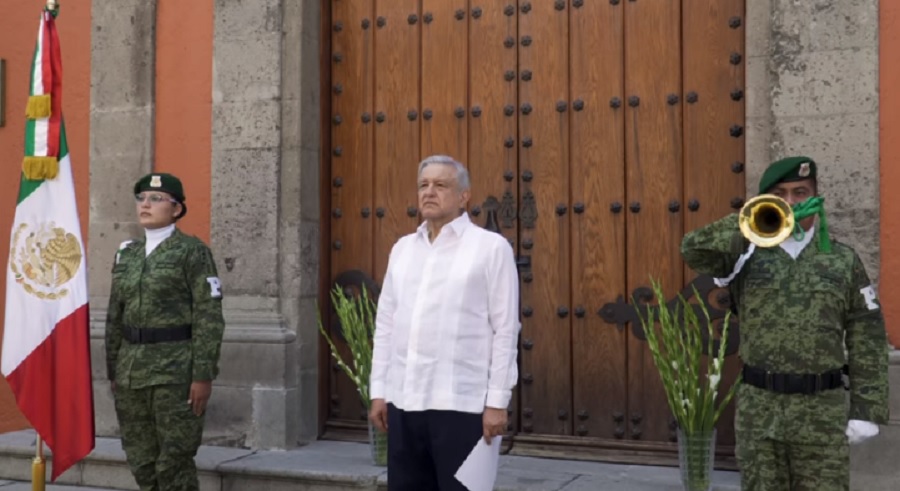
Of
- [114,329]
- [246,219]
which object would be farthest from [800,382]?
[246,219]

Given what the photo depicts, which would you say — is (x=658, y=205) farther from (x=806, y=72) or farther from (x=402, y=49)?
(x=402, y=49)

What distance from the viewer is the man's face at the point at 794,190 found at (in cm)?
354

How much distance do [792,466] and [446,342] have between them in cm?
127

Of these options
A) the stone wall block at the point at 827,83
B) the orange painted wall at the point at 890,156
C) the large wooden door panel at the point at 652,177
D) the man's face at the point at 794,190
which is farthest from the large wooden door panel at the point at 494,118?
the man's face at the point at 794,190

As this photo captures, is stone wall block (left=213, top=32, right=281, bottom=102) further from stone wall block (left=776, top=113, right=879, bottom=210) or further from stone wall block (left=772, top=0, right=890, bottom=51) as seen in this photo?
stone wall block (left=776, top=113, right=879, bottom=210)

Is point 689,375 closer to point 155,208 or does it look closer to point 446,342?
point 446,342

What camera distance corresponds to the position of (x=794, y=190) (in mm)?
3543

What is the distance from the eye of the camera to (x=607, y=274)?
5.45 metres

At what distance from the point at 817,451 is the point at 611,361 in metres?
2.01

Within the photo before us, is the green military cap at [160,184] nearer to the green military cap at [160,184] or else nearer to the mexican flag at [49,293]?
the green military cap at [160,184]

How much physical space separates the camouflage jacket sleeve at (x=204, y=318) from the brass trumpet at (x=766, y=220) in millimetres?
2457

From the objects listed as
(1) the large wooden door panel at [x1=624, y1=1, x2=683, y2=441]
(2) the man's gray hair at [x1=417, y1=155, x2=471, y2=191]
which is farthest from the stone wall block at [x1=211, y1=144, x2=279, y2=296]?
(2) the man's gray hair at [x1=417, y1=155, x2=471, y2=191]

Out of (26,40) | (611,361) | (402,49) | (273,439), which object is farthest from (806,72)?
(26,40)

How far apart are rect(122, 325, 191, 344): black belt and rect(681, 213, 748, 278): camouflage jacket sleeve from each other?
2357 mm
